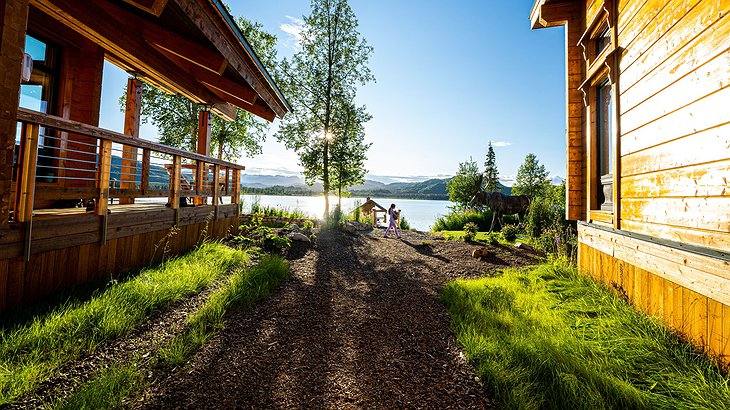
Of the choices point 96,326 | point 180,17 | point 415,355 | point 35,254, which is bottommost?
point 415,355

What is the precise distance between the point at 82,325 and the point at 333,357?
2.05m

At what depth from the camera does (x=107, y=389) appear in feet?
5.80

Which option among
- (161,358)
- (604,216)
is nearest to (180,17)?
(161,358)

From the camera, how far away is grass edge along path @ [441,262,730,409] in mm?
1847

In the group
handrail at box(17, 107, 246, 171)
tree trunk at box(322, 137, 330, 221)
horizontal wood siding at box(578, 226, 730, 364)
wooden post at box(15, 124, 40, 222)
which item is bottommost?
horizontal wood siding at box(578, 226, 730, 364)

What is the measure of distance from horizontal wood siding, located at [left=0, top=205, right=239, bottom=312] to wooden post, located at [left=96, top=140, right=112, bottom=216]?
15 cm

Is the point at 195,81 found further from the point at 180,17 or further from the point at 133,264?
the point at 133,264

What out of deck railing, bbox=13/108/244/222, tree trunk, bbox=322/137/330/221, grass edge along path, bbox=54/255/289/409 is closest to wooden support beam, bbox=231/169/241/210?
deck railing, bbox=13/108/244/222

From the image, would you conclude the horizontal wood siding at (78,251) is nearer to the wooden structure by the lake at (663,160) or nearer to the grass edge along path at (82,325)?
the grass edge along path at (82,325)

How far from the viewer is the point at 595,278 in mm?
4086

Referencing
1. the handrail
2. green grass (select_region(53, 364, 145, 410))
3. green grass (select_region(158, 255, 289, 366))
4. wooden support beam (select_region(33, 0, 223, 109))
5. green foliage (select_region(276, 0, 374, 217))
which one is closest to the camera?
green grass (select_region(53, 364, 145, 410))

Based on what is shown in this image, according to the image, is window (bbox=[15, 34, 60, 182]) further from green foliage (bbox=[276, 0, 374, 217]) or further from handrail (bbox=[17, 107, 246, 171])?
green foliage (bbox=[276, 0, 374, 217])

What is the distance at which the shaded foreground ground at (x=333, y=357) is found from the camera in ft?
6.20

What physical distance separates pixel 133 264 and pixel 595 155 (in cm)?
694
